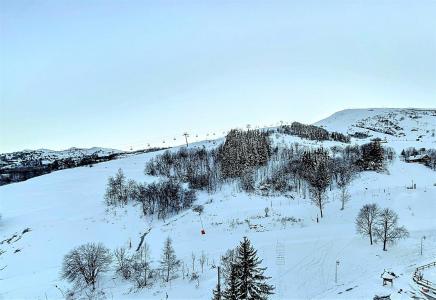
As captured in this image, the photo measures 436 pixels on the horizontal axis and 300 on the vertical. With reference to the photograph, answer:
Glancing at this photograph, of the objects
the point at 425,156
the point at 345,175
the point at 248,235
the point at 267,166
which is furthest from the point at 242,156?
the point at 425,156

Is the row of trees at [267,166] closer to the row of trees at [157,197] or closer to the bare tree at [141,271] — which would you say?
the row of trees at [157,197]

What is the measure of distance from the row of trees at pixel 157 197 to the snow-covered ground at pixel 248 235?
2.88 m

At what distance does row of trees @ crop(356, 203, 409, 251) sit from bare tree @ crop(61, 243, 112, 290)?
35333 mm

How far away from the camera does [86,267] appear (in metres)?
48.4

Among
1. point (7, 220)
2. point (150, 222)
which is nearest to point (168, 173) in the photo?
point (150, 222)

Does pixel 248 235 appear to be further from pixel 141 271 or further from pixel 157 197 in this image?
pixel 157 197

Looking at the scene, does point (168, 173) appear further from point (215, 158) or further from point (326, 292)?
point (326, 292)

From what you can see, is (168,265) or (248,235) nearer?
(168,265)

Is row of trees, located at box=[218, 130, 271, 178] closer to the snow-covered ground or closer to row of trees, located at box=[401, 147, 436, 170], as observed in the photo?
the snow-covered ground

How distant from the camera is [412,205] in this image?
2454 inches

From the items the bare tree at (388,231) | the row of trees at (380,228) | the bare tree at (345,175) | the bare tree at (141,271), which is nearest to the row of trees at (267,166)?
the bare tree at (345,175)

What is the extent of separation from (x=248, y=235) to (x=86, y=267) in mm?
25048

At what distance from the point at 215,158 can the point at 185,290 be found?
7834cm

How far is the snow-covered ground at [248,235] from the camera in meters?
40.0
